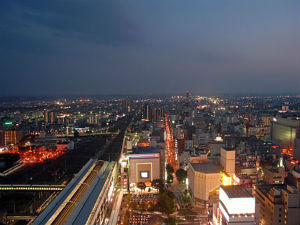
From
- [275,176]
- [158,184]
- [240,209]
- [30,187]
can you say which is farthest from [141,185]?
[240,209]

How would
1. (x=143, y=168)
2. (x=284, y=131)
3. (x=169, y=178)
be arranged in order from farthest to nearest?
1. (x=284, y=131)
2. (x=169, y=178)
3. (x=143, y=168)

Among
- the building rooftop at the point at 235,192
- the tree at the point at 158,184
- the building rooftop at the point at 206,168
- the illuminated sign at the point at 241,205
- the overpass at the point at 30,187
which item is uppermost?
the building rooftop at the point at 235,192

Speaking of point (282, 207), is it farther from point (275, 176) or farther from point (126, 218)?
point (126, 218)

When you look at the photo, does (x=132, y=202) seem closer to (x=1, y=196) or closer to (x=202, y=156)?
(x=202, y=156)

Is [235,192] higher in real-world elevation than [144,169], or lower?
higher

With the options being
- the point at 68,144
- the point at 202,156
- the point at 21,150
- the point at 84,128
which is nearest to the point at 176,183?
the point at 202,156

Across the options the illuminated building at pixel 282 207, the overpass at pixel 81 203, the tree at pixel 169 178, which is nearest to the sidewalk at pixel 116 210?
the overpass at pixel 81 203

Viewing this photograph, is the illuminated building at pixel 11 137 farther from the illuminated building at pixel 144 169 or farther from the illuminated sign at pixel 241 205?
the illuminated sign at pixel 241 205

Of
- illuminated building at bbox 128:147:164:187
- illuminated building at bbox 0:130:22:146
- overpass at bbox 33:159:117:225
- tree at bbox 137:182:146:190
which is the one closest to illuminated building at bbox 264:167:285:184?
illuminated building at bbox 128:147:164:187

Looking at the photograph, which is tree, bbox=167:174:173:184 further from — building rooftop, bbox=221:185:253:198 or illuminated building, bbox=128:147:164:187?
building rooftop, bbox=221:185:253:198
